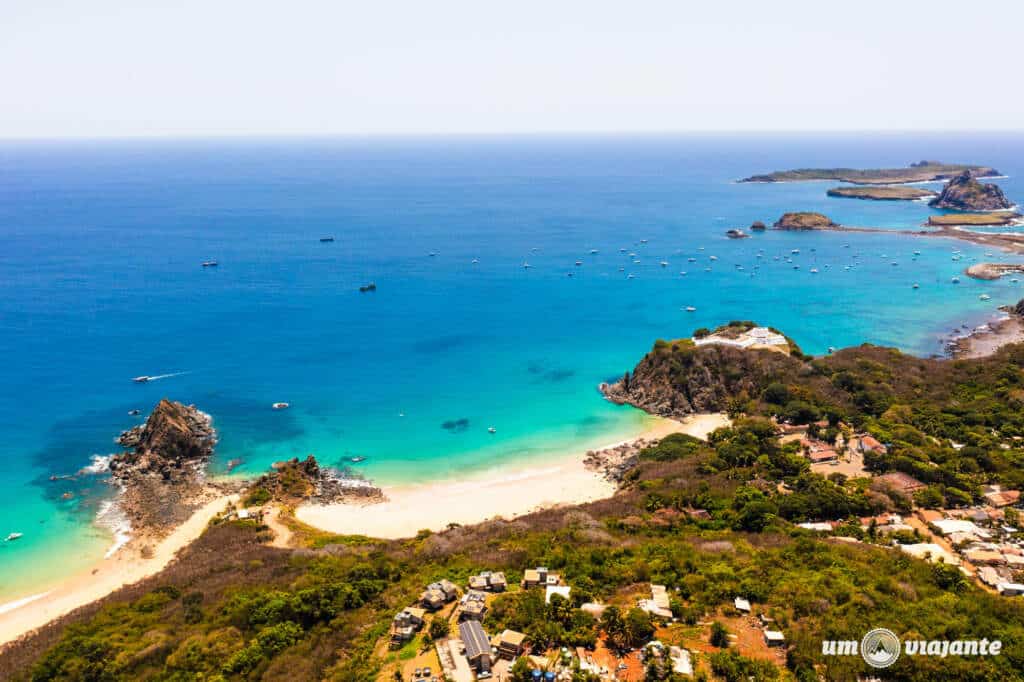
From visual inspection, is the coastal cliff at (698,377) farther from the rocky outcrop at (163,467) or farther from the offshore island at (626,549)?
the rocky outcrop at (163,467)

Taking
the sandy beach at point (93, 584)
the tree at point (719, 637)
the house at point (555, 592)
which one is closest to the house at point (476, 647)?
the house at point (555, 592)

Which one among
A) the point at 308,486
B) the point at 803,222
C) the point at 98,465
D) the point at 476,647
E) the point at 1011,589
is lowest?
the point at 308,486

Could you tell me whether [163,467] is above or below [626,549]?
below

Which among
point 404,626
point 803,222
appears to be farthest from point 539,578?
point 803,222

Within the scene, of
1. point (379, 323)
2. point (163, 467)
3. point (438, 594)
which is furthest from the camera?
point (379, 323)

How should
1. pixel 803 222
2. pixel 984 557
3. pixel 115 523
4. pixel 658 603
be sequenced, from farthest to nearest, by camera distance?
pixel 803 222 → pixel 115 523 → pixel 984 557 → pixel 658 603

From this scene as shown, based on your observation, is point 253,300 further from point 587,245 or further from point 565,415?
point 587,245

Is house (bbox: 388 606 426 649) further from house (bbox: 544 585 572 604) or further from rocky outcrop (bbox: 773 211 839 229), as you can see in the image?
rocky outcrop (bbox: 773 211 839 229)

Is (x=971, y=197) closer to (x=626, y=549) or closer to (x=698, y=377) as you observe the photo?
(x=698, y=377)
